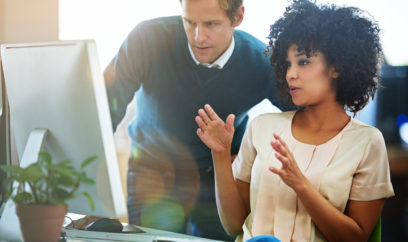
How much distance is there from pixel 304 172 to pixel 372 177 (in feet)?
0.80

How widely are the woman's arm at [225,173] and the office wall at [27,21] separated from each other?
113 cm

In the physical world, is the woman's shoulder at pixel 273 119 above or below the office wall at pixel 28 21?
below

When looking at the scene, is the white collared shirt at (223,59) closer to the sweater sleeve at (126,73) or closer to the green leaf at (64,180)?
the sweater sleeve at (126,73)

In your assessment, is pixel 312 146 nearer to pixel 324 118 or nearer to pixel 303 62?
pixel 324 118

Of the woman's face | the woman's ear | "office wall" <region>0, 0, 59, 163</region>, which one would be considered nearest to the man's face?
the woman's face

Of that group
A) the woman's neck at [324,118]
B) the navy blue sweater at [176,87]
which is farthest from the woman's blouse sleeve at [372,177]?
the navy blue sweater at [176,87]

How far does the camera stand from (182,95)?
2.08 metres

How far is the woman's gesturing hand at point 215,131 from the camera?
186cm

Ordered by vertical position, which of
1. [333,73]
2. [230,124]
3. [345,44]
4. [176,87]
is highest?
[345,44]

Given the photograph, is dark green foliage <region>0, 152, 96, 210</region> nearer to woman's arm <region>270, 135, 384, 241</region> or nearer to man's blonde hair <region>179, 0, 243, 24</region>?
woman's arm <region>270, 135, 384, 241</region>

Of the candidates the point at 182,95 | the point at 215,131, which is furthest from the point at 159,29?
the point at 215,131

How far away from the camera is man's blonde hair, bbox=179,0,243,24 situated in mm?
1981

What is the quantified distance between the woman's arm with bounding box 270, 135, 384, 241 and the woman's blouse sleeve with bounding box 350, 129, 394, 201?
0.10 feet

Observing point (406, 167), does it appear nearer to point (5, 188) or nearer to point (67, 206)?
point (67, 206)
